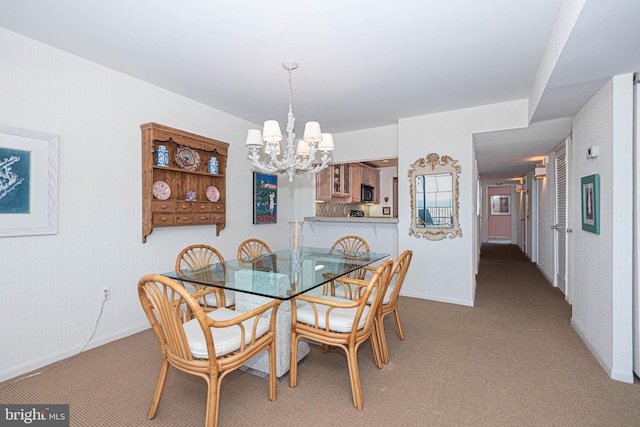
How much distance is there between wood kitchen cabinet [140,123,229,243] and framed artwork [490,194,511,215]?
36.7 feet

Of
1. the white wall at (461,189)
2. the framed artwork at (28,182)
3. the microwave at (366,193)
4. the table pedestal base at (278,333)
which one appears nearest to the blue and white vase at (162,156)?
the framed artwork at (28,182)

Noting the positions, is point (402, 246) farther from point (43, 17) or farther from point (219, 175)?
point (43, 17)

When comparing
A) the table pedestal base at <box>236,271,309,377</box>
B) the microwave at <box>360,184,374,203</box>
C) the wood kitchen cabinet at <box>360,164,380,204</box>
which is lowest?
the table pedestal base at <box>236,271,309,377</box>

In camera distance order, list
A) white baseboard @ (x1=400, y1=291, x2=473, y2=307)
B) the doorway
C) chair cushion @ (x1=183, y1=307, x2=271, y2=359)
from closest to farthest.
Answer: chair cushion @ (x1=183, y1=307, x2=271, y2=359)
white baseboard @ (x1=400, y1=291, x2=473, y2=307)
the doorway

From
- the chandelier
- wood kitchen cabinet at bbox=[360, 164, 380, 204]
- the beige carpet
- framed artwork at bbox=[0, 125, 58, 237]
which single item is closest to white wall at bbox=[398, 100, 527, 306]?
the beige carpet

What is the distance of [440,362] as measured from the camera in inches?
94.6

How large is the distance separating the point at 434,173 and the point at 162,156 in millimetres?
3152

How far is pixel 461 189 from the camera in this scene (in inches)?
153

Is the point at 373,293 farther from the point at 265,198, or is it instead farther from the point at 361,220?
the point at 265,198

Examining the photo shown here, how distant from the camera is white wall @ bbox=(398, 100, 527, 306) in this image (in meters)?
3.71

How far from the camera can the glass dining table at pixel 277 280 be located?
6.36 feet

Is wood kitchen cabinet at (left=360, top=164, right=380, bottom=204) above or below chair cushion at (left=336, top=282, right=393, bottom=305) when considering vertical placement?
above

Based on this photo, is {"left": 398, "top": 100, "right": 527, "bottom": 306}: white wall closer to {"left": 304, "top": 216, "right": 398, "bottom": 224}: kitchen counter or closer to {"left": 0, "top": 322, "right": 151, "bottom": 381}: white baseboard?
{"left": 304, "top": 216, "right": 398, "bottom": 224}: kitchen counter

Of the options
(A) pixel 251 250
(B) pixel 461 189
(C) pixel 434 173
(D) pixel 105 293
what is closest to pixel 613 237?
(B) pixel 461 189
